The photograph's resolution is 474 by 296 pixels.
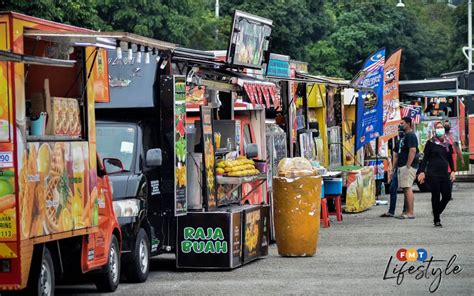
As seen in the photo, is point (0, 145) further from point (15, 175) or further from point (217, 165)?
point (217, 165)

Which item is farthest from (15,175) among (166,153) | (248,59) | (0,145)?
(248,59)

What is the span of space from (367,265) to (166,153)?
3.01 meters

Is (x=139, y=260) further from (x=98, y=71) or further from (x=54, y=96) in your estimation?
(x=54, y=96)

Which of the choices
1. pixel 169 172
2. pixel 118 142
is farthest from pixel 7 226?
pixel 169 172

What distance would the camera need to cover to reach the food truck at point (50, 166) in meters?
10.8

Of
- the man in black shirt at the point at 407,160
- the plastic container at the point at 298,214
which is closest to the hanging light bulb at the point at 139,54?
the plastic container at the point at 298,214

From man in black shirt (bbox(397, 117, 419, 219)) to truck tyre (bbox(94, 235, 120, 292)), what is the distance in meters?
10.4

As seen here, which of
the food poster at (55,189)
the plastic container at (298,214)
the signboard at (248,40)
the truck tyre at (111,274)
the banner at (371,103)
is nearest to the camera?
the food poster at (55,189)

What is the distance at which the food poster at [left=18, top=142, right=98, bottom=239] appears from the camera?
36.0ft

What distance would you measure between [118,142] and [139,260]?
1559 mm

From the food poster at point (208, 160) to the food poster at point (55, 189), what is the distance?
3563 mm

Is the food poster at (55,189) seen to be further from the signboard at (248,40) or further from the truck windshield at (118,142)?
the signboard at (248,40)

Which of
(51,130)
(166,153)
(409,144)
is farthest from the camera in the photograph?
(409,144)

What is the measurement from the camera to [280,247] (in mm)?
Result: 17109
